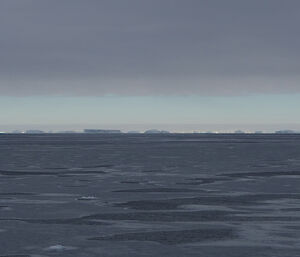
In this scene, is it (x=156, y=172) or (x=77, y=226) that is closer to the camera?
(x=77, y=226)

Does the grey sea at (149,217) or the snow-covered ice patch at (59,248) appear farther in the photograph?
the grey sea at (149,217)

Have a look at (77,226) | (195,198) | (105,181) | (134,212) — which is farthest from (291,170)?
(77,226)

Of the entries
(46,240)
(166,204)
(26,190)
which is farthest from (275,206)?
(26,190)


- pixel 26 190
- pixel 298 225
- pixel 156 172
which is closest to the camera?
pixel 298 225

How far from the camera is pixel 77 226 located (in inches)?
765

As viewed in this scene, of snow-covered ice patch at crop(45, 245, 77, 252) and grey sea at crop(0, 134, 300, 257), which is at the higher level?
grey sea at crop(0, 134, 300, 257)

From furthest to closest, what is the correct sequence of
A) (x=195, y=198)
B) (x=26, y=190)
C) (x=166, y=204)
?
(x=26, y=190), (x=195, y=198), (x=166, y=204)

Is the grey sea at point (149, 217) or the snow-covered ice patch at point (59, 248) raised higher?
the grey sea at point (149, 217)

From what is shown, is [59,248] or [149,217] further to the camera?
[149,217]

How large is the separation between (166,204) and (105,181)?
37.3 feet

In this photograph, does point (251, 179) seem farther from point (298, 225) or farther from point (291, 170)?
point (298, 225)

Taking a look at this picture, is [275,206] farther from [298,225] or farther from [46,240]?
[46,240]

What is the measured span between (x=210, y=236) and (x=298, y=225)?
3.03 metres

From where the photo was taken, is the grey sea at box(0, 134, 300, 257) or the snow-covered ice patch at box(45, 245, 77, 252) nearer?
the snow-covered ice patch at box(45, 245, 77, 252)
